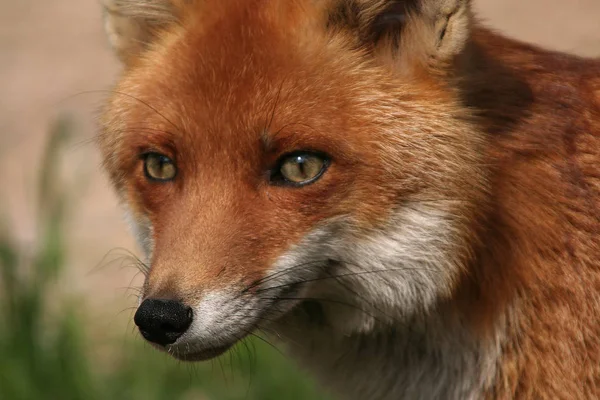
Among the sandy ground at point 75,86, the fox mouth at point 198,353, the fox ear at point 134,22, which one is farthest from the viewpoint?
the sandy ground at point 75,86

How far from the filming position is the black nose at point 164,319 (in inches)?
139

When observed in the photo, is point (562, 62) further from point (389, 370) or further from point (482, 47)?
point (389, 370)

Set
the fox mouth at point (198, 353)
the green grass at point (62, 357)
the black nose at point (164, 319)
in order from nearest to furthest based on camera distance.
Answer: the black nose at point (164, 319)
the fox mouth at point (198, 353)
the green grass at point (62, 357)

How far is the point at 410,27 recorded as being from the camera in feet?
12.9

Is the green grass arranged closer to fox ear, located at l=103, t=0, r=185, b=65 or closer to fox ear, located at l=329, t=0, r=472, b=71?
fox ear, located at l=103, t=0, r=185, b=65

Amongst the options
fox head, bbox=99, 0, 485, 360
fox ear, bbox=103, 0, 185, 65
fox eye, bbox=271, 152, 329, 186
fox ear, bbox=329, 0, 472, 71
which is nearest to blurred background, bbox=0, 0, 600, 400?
fox ear, bbox=103, 0, 185, 65

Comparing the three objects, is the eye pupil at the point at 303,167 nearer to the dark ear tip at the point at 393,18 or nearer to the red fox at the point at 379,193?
the red fox at the point at 379,193

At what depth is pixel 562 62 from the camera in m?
4.32

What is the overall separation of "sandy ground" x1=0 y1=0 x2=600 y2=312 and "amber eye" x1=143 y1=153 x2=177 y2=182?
2581mm

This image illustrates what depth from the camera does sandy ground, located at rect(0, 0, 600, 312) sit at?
8234mm

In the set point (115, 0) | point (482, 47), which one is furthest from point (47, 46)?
point (482, 47)

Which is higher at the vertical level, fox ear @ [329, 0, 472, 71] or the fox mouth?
fox ear @ [329, 0, 472, 71]

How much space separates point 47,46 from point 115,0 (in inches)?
293

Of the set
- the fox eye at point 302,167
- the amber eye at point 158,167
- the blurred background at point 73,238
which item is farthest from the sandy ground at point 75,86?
the fox eye at point 302,167
